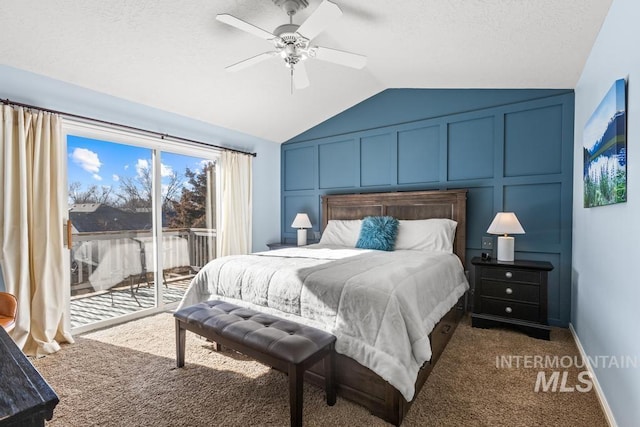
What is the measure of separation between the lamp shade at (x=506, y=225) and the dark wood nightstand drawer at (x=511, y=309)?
0.68 metres

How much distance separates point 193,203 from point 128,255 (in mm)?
998

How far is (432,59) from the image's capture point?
302 cm

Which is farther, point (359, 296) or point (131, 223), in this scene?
point (131, 223)

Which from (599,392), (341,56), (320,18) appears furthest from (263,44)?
(599,392)

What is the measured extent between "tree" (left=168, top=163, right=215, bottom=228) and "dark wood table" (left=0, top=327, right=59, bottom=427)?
3.26 meters

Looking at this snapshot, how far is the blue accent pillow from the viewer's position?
3486 millimetres

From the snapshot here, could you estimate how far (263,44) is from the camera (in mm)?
2834

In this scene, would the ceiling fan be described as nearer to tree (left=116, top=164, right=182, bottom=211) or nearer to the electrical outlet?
tree (left=116, top=164, right=182, bottom=211)

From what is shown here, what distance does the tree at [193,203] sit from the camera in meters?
3.98

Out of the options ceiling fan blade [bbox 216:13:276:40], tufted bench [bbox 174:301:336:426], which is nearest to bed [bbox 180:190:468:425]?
tufted bench [bbox 174:301:336:426]

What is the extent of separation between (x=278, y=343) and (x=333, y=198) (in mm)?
3089

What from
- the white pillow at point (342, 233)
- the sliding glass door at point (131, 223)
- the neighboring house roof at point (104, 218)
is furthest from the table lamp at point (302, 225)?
the neighboring house roof at point (104, 218)

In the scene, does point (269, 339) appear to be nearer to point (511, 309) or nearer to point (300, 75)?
point (300, 75)

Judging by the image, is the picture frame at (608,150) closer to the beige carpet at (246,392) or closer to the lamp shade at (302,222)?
the beige carpet at (246,392)
